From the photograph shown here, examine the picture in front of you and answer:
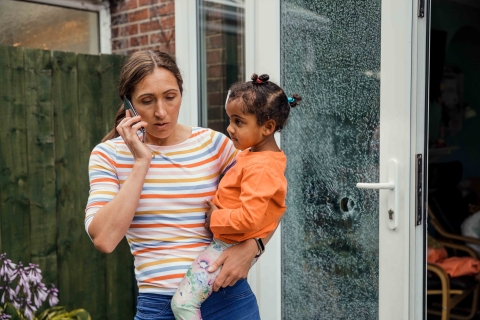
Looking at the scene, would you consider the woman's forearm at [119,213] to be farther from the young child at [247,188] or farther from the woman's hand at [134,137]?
the young child at [247,188]

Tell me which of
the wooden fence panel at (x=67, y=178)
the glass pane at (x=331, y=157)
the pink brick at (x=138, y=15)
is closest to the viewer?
the glass pane at (x=331, y=157)

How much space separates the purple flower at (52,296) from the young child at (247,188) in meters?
1.93

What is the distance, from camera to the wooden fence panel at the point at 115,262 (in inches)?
150

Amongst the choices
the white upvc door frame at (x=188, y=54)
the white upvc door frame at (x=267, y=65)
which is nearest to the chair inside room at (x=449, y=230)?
the white upvc door frame at (x=267, y=65)

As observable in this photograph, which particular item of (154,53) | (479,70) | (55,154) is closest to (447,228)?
(479,70)

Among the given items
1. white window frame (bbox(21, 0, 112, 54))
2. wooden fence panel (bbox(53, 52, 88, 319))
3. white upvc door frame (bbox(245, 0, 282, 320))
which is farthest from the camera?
white window frame (bbox(21, 0, 112, 54))

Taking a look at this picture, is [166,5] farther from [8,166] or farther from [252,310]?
[252,310]

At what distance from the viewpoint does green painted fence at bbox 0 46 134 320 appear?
11.2ft

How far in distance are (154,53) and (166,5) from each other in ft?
7.04

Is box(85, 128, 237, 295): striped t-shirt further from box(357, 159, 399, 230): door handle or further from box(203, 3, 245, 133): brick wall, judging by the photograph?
box(203, 3, 245, 133): brick wall

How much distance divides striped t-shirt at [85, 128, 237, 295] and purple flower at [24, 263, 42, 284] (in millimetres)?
1695

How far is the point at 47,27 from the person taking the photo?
165 inches

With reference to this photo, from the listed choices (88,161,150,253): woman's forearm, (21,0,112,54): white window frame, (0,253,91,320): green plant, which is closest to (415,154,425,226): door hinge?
(88,161,150,253): woman's forearm

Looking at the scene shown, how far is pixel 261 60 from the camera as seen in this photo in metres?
3.00
